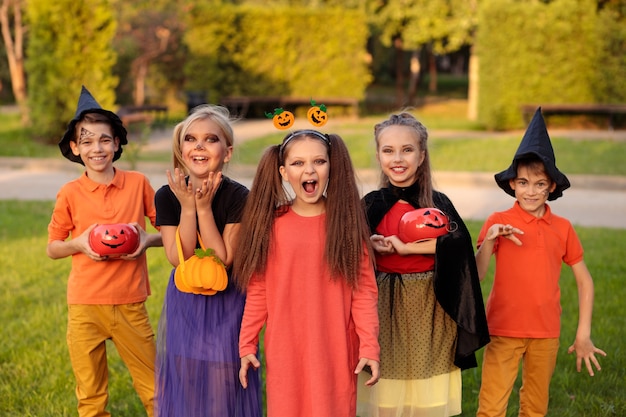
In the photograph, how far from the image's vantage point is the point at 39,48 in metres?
16.2

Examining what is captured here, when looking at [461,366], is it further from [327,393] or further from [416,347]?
[327,393]

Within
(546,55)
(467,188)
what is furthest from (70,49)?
(546,55)

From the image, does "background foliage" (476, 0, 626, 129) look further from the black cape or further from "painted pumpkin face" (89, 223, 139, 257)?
"painted pumpkin face" (89, 223, 139, 257)

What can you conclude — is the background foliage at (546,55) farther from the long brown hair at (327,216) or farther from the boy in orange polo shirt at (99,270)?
the long brown hair at (327,216)

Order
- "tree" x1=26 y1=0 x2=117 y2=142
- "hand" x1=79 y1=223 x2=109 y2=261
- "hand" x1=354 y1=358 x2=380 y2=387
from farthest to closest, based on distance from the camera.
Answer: "tree" x1=26 y1=0 x2=117 y2=142 → "hand" x1=79 y1=223 x2=109 y2=261 → "hand" x1=354 y1=358 x2=380 y2=387

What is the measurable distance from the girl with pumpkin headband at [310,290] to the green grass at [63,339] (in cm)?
162

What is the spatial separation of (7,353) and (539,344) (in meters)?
3.69

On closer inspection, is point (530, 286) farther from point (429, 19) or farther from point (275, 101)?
point (429, 19)

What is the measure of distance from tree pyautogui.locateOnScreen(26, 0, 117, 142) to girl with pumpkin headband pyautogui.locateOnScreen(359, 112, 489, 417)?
1343cm

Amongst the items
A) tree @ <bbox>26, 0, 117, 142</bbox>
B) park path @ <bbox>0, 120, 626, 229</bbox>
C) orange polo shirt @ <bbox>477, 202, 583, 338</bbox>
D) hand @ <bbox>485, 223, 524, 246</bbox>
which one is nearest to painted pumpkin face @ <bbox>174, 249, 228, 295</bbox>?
hand @ <bbox>485, 223, 524, 246</bbox>

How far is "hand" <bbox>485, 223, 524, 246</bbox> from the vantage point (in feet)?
11.9

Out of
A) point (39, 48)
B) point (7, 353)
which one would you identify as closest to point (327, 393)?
point (7, 353)

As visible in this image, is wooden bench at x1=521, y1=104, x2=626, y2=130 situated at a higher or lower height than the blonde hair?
higher

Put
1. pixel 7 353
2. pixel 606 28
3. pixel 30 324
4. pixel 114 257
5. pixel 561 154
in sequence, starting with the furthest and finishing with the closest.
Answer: pixel 606 28 → pixel 561 154 → pixel 30 324 → pixel 7 353 → pixel 114 257
